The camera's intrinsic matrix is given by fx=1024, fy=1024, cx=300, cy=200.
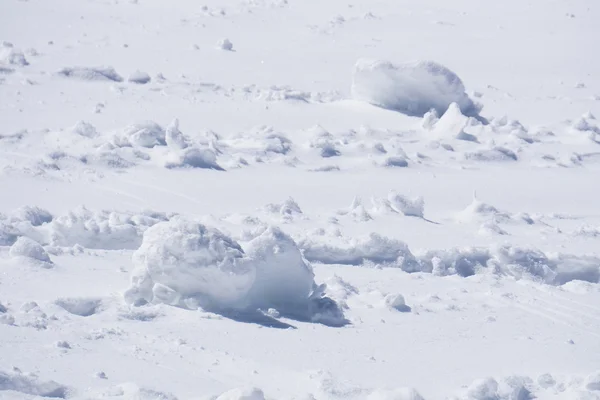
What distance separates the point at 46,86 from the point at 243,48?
324 centimetres

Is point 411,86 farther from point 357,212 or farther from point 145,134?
point 357,212

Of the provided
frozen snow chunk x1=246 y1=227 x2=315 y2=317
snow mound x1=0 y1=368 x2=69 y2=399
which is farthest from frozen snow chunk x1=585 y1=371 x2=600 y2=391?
snow mound x1=0 y1=368 x2=69 y2=399

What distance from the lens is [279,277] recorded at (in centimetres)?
596

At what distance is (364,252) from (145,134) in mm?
3221

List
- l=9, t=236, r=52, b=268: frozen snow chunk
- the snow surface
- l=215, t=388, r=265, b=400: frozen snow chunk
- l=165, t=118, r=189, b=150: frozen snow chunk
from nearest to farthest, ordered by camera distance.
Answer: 1. l=215, t=388, r=265, b=400: frozen snow chunk
2. the snow surface
3. l=9, t=236, r=52, b=268: frozen snow chunk
4. l=165, t=118, r=189, b=150: frozen snow chunk

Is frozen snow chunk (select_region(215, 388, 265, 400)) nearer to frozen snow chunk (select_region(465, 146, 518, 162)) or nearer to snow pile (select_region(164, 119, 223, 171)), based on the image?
snow pile (select_region(164, 119, 223, 171))

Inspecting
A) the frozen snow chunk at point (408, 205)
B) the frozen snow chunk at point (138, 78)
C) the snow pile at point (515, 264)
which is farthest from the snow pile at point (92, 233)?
the frozen snow chunk at point (138, 78)

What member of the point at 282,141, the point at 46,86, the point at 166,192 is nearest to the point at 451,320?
the point at 166,192

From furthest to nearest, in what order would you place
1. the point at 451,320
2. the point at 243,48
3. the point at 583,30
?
the point at 583,30 < the point at 243,48 < the point at 451,320

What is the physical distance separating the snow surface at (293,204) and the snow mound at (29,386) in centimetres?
1

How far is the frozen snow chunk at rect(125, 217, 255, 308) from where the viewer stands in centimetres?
569

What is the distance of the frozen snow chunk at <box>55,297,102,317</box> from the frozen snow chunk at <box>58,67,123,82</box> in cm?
630

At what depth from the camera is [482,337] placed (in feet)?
19.6

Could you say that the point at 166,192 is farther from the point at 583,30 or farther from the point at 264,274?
the point at 583,30
